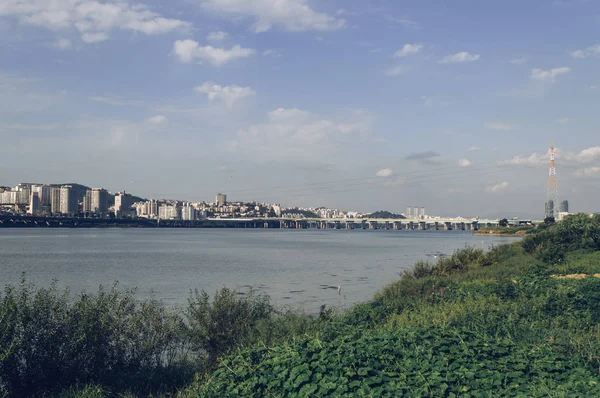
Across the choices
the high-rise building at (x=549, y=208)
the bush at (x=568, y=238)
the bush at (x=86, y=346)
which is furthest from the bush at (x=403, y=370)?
the high-rise building at (x=549, y=208)

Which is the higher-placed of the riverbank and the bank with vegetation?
the bank with vegetation

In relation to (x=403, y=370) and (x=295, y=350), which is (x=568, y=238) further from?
(x=295, y=350)

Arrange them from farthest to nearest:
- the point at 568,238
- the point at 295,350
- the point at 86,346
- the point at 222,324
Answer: the point at 568,238, the point at 222,324, the point at 86,346, the point at 295,350

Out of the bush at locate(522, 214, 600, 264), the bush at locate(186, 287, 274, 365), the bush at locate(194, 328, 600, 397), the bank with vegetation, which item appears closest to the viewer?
the bush at locate(194, 328, 600, 397)

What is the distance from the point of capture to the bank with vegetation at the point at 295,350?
312 inches

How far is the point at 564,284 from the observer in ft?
56.5

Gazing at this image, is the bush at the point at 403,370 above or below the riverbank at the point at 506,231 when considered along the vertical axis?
above

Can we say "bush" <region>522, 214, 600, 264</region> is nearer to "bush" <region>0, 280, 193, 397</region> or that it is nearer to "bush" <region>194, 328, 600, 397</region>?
"bush" <region>194, 328, 600, 397</region>

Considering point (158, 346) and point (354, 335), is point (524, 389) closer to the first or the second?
point (354, 335)

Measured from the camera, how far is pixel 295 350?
9125mm

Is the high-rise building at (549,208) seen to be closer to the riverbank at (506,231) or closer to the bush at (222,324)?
the riverbank at (506,231)

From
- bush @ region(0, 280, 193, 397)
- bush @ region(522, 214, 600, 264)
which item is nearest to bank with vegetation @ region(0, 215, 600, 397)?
bush @ region(0, 280, 193, 397)

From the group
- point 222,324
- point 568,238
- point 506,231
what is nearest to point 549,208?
point 506,231

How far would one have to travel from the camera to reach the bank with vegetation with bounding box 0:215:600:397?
7.92 metres
